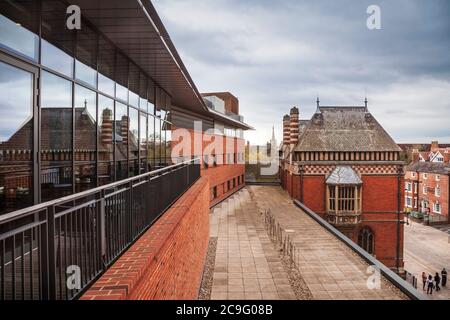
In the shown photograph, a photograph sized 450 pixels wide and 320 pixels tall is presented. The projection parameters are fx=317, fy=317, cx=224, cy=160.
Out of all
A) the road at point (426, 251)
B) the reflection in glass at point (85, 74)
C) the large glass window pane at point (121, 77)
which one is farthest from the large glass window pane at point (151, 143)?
the road at point (426, 251)

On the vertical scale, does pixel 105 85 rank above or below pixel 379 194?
above

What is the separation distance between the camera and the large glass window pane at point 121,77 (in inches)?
280

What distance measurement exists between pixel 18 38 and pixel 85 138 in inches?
85.7

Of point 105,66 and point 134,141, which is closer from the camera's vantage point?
point 105,66

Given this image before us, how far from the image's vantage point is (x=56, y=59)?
467 cm

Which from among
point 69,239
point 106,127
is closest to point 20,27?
point 69,239

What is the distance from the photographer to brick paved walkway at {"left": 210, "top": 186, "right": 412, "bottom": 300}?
31.0ft

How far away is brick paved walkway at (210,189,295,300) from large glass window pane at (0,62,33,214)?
22.4ft

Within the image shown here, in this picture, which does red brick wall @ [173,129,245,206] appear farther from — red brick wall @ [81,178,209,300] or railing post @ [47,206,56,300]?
railing post @ [47,206,56,300]

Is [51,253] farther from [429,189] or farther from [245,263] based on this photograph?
[429,189]

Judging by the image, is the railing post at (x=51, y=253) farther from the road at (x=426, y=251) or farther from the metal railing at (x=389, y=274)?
the road at (x=426, y=251)

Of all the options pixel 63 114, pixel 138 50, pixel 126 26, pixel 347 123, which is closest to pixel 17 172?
pixel 63 114
